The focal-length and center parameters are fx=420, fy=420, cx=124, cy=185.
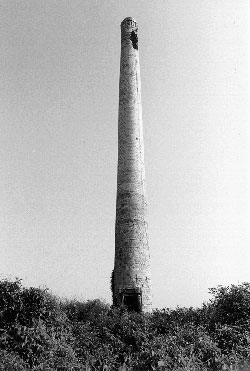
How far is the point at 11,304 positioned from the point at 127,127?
10.4 m

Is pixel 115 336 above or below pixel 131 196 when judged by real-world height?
below

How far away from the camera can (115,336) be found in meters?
12.2

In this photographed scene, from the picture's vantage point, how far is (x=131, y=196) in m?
17.8

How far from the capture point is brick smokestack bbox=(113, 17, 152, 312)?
53.9 ft

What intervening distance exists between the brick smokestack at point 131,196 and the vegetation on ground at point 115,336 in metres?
2.27

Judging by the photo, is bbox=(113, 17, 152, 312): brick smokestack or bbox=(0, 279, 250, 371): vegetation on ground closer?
bbox=(0, 279, 250, 371): vegetation on ground

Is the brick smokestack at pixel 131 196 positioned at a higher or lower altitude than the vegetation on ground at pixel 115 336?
higher

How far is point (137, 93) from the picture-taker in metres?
19.9

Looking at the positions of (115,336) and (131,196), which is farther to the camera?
(131,196)

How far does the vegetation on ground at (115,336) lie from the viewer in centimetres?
982

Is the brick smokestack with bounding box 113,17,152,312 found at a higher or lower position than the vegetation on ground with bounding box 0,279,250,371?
higher

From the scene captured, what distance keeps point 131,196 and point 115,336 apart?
6.91 metres

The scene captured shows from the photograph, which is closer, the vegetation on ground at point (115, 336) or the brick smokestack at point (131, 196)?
the vegetation on ground at point (115, 336)

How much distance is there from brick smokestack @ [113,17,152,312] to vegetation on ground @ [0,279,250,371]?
227 cm
